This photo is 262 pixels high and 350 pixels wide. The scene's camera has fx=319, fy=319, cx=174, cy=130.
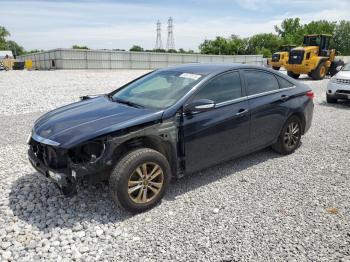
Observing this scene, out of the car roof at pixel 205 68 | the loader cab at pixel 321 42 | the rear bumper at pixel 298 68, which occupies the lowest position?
the rear bumper at pixel 298 68

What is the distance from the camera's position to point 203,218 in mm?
3467

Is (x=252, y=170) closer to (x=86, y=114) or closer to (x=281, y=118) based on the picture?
(x=281, y=118)

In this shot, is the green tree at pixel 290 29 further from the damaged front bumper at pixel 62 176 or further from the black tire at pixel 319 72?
the damaged front bumper at pixel 62 176

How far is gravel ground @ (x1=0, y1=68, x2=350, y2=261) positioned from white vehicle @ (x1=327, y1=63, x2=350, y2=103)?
522 centimetres

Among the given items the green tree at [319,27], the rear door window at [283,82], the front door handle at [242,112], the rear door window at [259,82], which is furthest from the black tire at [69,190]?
the green tree at [319,27]

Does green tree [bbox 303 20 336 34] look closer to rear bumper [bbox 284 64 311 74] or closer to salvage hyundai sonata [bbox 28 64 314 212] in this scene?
rear bumper [bbox 284 64 311 74]

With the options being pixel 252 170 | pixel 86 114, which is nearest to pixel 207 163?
pixel 252 170

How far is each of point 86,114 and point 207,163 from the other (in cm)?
162

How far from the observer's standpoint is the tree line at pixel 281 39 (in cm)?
7288

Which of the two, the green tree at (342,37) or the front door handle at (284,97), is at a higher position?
the green tree at (342,37)

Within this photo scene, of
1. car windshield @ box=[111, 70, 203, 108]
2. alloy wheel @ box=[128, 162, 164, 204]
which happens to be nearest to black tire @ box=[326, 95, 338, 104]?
car windshield @ box=[111, 70, 203, 108]

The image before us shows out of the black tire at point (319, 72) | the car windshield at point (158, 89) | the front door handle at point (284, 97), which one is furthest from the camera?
the black tire at point (319, 72)

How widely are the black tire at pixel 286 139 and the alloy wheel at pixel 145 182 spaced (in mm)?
2457

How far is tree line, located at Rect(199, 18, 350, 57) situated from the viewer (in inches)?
A: 2869
